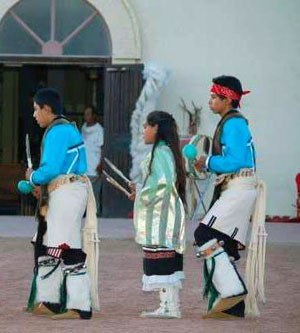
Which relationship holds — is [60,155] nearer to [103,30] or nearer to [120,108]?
[120,108]

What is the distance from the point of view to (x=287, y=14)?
17.0m

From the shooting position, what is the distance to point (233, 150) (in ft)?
28.7

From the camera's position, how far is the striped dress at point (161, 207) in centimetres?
861

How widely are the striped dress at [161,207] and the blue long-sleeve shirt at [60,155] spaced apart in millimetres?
521

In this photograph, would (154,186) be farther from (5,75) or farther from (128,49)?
(5,75)

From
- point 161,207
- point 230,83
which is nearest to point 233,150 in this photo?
point 230,83

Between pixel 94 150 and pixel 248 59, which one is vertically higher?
pixel 248 59

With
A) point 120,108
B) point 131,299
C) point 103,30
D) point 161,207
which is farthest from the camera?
point 103,30

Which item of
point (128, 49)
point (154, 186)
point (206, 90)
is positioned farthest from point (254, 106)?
point (154, 186)

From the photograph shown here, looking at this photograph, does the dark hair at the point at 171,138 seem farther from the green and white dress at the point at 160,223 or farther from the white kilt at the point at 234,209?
the white kilt at the point at 234,209

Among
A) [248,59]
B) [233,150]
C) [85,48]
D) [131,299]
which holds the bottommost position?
Result: [131,299]

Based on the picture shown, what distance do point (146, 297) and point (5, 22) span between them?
7726 millimetres

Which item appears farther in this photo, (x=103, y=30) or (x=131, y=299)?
(x=103, y=30)

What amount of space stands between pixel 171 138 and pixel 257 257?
1137mm
